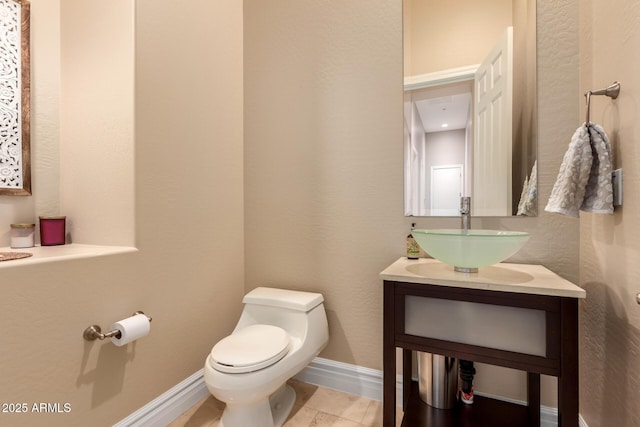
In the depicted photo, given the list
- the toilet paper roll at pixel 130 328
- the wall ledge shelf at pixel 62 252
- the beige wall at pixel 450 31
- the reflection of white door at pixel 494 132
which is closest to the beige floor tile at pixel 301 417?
the toilet paper roll at pixel 130 328

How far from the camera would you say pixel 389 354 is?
1.17m

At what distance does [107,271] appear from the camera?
3.95ft

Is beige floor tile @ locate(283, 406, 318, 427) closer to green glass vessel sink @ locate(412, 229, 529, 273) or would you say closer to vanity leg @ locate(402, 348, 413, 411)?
vanity leg @ locate(402, 348, 413, 411)

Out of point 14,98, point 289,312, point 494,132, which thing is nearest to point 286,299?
point 289,312

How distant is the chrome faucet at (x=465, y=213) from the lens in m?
1.35

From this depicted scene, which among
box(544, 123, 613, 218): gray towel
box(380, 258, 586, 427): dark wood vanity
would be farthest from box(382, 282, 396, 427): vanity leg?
box(544, 123, 613, 218): gray towel

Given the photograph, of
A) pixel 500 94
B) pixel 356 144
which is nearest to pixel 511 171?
pixel 500 94

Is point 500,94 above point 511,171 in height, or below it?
above

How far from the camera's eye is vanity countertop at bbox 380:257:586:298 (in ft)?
3.12

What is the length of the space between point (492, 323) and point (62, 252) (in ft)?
5.53

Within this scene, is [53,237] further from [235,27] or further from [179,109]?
[235,27]

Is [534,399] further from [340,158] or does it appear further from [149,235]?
[149,235]

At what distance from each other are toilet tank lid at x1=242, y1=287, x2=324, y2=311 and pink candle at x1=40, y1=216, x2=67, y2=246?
3.01ft

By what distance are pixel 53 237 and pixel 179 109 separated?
0.82 metres
